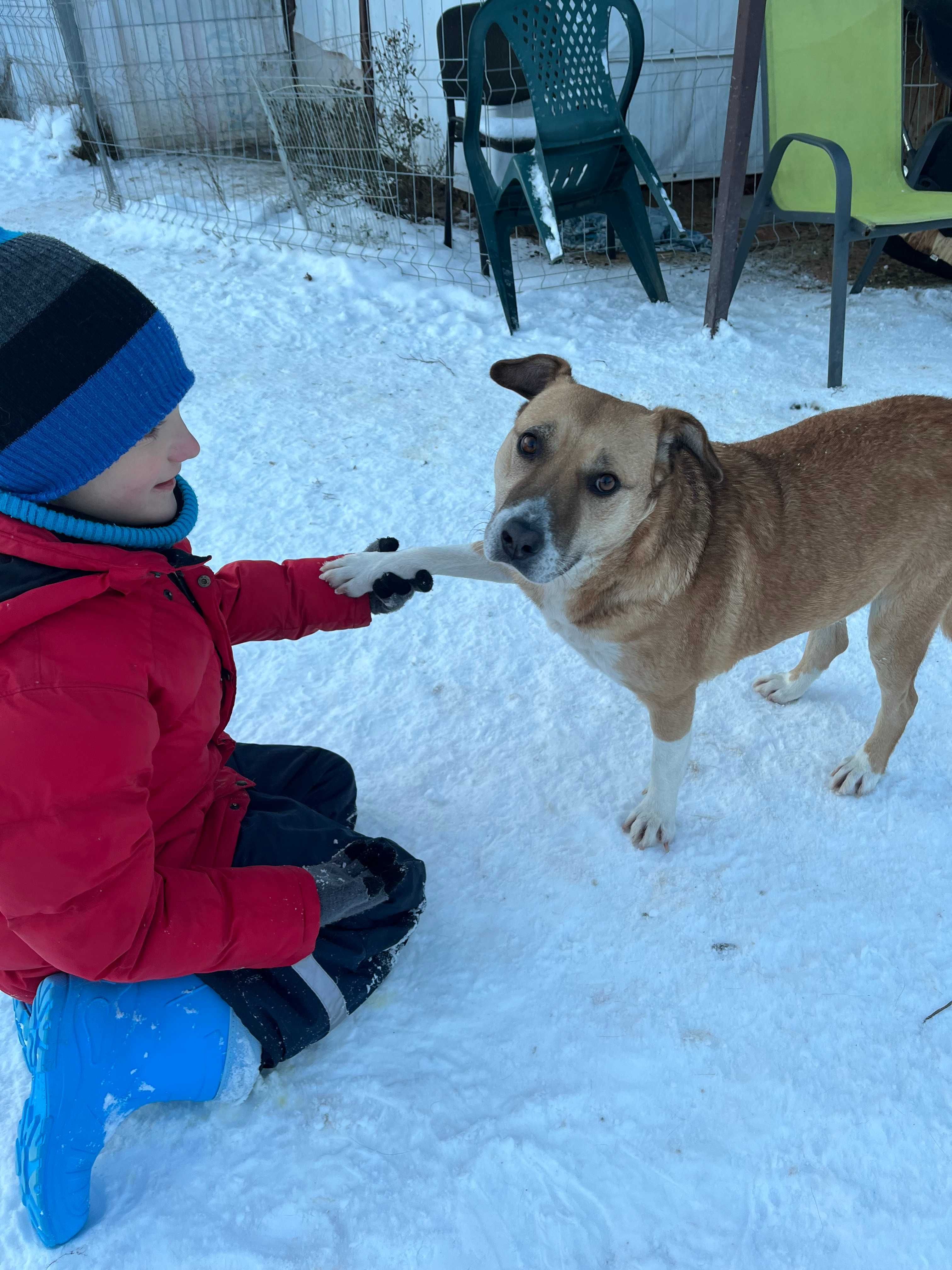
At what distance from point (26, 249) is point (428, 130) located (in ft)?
20.5

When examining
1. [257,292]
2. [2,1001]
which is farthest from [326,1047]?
[257,292]

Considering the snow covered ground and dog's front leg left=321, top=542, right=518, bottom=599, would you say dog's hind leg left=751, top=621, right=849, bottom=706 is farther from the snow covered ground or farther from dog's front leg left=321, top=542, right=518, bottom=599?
dog's front leg left=321, top=542, right=518, bottom=599

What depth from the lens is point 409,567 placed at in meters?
2.30

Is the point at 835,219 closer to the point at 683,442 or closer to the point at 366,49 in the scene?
the point at 683,442

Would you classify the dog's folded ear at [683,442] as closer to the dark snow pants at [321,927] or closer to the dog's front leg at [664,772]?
the dog's front leg at [664,772]

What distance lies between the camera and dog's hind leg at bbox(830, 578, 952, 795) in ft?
7.70

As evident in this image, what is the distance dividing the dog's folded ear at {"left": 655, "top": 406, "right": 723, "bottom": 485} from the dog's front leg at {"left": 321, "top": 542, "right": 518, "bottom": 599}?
50cm

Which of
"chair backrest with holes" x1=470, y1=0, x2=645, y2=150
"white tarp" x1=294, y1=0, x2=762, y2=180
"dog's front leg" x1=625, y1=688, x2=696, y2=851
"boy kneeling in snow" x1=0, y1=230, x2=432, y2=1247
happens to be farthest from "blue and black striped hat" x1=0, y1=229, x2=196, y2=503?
"white tarp" x1=294, y1=0, x2=762, y2=180

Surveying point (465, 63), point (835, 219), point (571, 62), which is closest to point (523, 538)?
point (835, 219)

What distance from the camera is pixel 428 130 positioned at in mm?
6641

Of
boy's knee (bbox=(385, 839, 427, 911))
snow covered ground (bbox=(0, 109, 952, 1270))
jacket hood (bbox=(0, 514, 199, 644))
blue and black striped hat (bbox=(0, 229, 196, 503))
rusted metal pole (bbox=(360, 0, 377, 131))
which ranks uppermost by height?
rusted metal pole (bbox=(360, 0, 377, 131))

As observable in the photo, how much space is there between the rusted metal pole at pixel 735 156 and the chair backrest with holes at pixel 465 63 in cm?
174

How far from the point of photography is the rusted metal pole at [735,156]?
441 cm

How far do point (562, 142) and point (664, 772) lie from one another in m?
4.21
